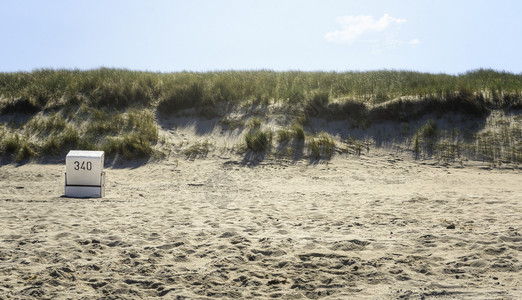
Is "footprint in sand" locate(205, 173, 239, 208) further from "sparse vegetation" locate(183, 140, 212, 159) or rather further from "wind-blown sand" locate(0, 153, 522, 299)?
"sparse vegetation" locate(183, 140, 212, 159)

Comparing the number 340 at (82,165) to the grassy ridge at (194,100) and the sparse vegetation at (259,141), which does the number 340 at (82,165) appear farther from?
the sparse vegetation at (259,141)

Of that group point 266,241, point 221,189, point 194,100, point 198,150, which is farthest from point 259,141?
point 266,241

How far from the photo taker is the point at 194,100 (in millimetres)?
16641

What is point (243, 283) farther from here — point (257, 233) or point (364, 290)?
point (257, 233)

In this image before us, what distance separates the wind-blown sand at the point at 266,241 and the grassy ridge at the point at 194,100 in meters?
3.54

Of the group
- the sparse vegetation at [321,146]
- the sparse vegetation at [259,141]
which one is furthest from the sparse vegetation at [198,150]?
the sparse vegetation at [321,146]

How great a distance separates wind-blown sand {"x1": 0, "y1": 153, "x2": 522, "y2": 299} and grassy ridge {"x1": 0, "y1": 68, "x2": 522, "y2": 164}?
354 centimetres

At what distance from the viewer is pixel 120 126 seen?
601 inches

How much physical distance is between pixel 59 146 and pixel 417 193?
1064 centimetres

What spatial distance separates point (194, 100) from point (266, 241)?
11271mm

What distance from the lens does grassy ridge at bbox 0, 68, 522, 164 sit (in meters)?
14.6

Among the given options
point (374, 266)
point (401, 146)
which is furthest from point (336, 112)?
point (374, 266)

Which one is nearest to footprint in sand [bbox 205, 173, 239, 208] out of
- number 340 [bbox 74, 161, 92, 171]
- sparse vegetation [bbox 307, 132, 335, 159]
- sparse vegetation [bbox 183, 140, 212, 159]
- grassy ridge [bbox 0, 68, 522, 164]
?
sparse vegetation [bbox 183, 140, 212, 159]

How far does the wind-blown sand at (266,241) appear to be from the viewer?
15.3ft
